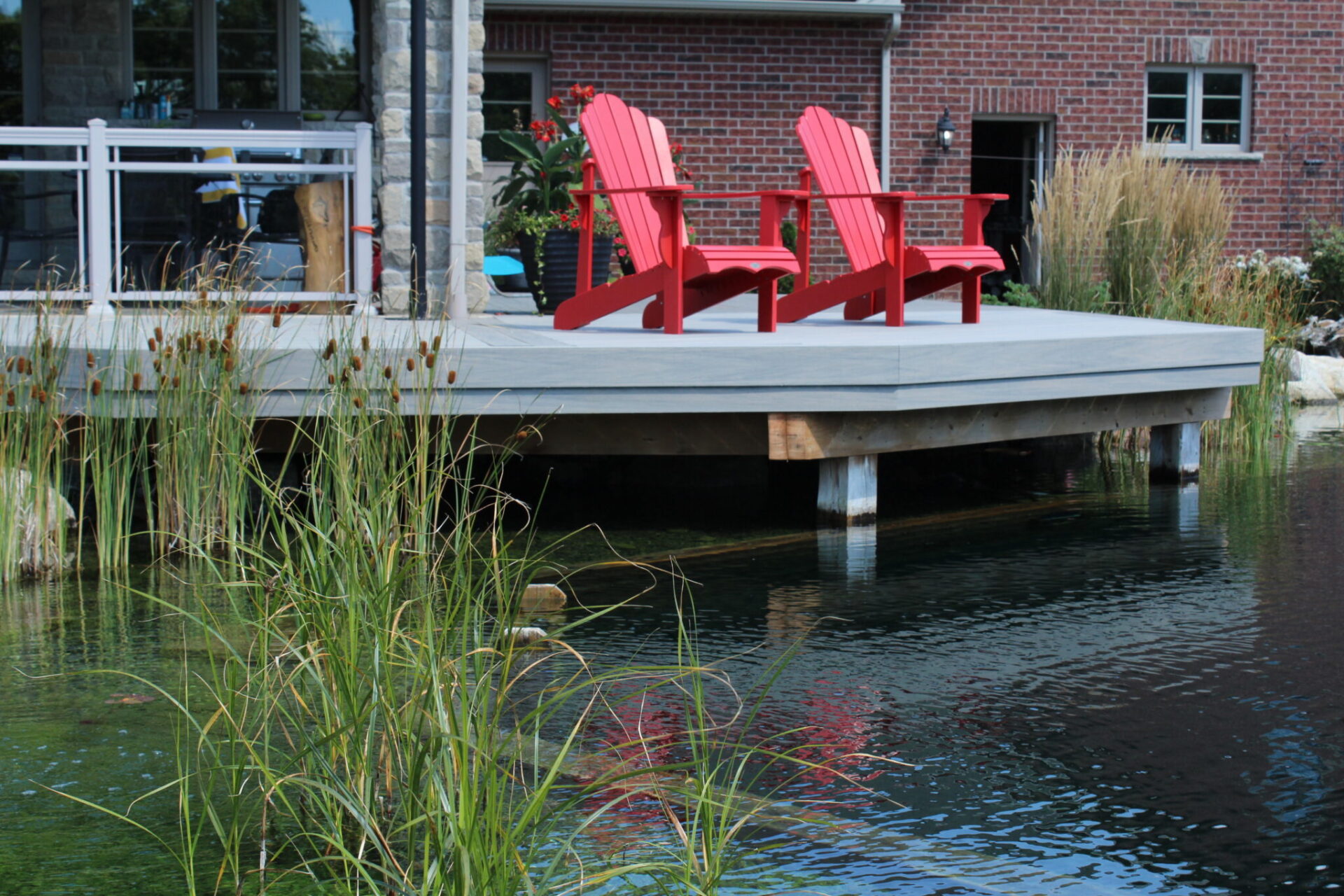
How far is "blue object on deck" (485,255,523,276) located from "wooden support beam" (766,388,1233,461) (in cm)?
438

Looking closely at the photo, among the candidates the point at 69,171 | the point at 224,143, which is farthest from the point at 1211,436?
the point at 69,171

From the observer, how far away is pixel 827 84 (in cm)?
1214

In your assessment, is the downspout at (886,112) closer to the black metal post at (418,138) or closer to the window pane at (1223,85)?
the window pane at (1223,85)

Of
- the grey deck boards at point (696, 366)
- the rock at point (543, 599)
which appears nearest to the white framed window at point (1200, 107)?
the grey deck boards at point (696, 366)

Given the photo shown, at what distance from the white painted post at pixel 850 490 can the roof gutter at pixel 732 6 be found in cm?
663

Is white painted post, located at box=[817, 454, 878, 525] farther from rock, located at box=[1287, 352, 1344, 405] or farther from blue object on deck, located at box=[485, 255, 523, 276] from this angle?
rock, located at box=[1287, 352, 1344, 405]

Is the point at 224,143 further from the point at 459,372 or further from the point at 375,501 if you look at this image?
the point at 375,501

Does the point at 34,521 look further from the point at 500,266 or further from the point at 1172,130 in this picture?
the point at 1172,130

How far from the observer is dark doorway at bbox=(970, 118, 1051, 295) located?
43.9ft

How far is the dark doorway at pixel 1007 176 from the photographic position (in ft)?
43.9

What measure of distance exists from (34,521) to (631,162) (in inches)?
123

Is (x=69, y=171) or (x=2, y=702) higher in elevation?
(x=69, y=171)

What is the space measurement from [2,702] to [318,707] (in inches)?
34.2

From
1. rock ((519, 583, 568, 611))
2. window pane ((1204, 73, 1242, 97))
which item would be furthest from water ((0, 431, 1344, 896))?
window pane ((1204, 73, 1242, 97))
